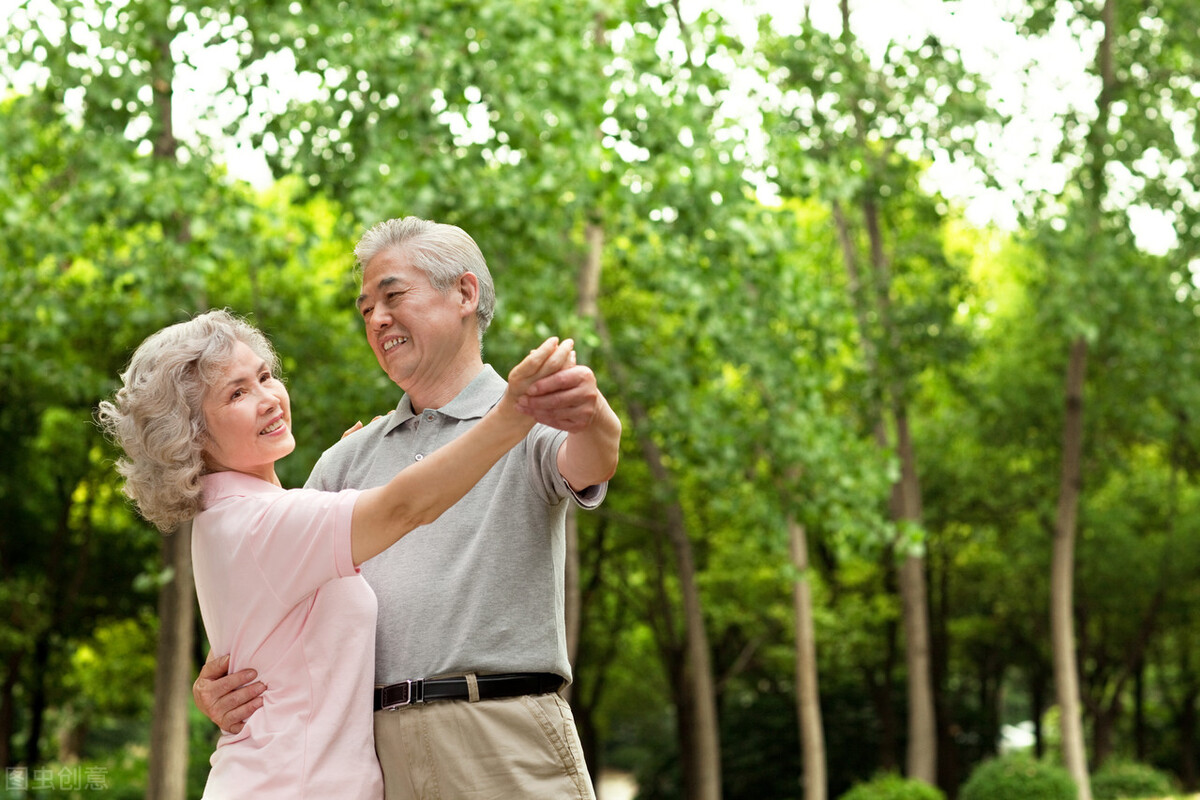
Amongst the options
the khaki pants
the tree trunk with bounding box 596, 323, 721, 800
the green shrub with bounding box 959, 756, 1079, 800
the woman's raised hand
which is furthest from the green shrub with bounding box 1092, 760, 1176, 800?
the woman's raised hand

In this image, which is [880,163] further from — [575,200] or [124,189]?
[124,189]

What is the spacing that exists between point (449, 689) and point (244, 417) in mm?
642

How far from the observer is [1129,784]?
52.9 feet

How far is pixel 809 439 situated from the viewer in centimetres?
953

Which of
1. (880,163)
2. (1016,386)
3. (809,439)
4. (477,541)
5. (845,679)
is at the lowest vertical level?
(845,679)

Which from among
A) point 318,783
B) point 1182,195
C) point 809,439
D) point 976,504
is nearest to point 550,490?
point 318,783

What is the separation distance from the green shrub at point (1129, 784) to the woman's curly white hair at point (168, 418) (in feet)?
53.6

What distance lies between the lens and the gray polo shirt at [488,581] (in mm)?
2248

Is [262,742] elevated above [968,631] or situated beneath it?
elevated above

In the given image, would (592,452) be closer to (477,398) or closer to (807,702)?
(477,398)

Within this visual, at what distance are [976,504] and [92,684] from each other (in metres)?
15.2

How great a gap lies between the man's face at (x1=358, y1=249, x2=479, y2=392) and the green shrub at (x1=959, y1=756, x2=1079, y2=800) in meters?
12.8

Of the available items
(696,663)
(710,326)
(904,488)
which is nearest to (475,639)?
(710,326)

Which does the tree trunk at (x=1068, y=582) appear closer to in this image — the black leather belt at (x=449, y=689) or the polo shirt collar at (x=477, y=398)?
the polo shirt collar at (x=477, y=398)
